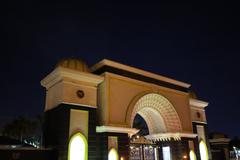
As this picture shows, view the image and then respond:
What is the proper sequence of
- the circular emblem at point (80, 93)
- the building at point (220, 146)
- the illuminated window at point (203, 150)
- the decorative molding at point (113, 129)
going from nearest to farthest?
the circular emblem at point (80, 93) → the decorative molding at point (113, 129) → the illuminated window at point (203, 150) → the building at point (220, 146)

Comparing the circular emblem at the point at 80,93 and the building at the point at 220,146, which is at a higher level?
the circular emblem at the point at 80,93

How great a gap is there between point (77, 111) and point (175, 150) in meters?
9.15

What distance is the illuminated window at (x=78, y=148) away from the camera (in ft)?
40.0

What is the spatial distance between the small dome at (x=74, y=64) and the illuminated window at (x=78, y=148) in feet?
13.1

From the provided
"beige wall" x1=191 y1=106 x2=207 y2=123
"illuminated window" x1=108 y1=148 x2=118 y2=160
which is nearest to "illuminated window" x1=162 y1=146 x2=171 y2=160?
"beige wall" x1=191 y1=106 x2=207 y2=123

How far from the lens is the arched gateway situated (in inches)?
507

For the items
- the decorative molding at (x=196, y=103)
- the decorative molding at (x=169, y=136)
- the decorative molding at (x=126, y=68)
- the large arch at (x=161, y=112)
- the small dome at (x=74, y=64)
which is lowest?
the decorative molding at (x=169, y=136)

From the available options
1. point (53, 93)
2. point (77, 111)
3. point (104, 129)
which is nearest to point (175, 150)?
point (104, 129)

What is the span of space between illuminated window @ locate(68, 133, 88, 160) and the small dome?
3.98 meters

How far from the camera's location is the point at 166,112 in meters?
19.0

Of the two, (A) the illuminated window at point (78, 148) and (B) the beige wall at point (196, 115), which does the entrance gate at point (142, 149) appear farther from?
(A) the illuminated window at point (78, 148)

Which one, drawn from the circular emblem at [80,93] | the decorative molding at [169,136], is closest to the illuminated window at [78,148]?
the circular emblem at [80,93]

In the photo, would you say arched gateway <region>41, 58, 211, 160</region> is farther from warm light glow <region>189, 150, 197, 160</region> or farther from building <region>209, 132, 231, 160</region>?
building <region>209, 132, 231, 160</region>

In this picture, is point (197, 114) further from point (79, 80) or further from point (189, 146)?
point (79, 80)
